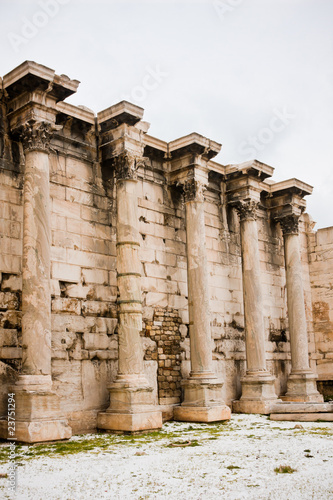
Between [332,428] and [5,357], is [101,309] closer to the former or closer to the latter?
[5,357]

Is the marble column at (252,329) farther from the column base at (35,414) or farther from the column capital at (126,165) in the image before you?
the column base at (35,414)

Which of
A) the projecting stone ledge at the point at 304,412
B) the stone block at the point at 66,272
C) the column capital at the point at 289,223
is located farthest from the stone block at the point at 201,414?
the column capital at the point at 289,223

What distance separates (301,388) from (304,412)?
323 centimetres

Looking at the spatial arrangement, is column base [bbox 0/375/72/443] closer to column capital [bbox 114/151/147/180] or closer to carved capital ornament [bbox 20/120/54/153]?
carved capital ornament [bbox 20/120/54/153]

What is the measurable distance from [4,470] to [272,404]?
7755mm

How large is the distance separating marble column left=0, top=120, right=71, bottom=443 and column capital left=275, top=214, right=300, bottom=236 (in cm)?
826

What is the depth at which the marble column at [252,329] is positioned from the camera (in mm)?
13242

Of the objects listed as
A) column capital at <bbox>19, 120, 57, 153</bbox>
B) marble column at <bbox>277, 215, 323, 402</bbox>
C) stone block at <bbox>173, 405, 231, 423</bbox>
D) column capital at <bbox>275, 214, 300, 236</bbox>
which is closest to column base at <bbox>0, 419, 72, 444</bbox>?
stone block at <bbox>173, 405, 231, 423</bbox>

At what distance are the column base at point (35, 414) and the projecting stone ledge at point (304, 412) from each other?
5.00 m

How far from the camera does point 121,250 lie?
11.0m

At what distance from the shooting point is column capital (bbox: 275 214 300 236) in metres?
15.9

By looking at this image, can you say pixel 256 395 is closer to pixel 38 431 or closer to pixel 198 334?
pixel 198 334

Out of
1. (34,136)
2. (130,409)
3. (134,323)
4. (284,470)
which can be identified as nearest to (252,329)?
(134,323)

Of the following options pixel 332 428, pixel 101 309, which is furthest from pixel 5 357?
pixel 332 428
